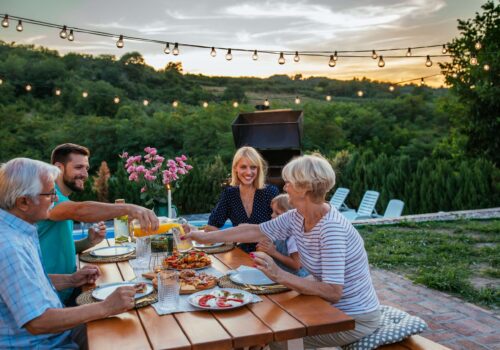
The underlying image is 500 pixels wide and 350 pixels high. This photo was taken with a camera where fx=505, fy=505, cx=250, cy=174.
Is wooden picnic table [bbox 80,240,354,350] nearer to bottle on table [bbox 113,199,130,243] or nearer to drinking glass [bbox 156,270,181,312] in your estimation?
drinking glass [bbox 156,270,181,312]

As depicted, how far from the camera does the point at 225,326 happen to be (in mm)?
1870

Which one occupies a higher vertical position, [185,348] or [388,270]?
[185,348]

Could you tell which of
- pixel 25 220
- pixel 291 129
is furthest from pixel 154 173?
pixel 291 129

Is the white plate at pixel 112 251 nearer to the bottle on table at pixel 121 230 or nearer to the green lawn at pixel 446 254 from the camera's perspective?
the bottle on table at pixel 121 230

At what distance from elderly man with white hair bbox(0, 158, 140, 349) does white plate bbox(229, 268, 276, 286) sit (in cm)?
60

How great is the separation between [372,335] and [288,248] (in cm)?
71

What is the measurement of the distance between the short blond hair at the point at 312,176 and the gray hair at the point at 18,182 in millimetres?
1098

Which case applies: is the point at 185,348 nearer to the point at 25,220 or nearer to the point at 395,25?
the point at 25,220

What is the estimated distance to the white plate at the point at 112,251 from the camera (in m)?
3.05

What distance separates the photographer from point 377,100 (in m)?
22.9

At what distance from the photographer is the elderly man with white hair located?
1739 mm

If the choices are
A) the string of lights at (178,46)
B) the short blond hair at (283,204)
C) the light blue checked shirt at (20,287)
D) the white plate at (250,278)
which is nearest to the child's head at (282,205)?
the short blond hair at (283,204)

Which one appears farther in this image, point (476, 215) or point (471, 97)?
point (471, 97)

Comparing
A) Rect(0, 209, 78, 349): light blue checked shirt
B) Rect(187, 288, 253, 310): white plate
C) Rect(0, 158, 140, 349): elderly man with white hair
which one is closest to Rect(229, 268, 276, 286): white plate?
Rect(187, 288, 253, 310): white plate
